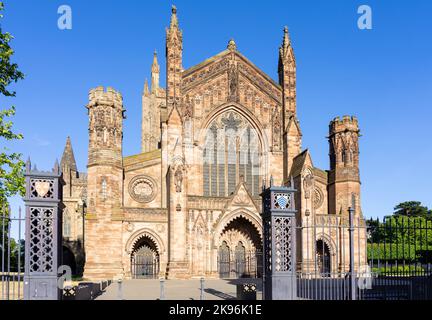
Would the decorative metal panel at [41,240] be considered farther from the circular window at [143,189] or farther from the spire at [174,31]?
the spire at [174,31]

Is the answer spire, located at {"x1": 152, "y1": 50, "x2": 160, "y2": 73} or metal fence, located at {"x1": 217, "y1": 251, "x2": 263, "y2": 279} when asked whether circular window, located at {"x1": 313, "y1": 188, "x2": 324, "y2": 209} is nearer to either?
metal fence, located at {"x1": 217, "y1": 251, "x2": 263, "y2": 279}

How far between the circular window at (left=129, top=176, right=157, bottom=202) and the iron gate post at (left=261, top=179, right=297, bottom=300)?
72.3 feet

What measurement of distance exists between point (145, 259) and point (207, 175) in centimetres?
790

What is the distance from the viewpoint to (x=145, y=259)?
3544 cm

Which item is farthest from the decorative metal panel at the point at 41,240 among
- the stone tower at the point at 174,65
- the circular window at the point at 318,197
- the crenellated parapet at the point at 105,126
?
the circular window at the point at 318,197

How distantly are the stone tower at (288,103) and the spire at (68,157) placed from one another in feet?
122

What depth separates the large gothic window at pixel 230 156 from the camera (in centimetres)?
3844

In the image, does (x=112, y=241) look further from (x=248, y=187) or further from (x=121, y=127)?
(x=248, y=187)

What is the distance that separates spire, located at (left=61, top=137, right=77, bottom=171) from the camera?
67.7 m

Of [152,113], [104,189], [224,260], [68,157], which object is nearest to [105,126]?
[104,189]

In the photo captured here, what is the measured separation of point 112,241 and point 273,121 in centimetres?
1591

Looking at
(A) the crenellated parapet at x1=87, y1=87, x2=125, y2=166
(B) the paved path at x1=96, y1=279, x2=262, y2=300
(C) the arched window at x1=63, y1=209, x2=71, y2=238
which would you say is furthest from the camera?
(C) the arched window at x1=63, y1=209, x2=71, y2=238

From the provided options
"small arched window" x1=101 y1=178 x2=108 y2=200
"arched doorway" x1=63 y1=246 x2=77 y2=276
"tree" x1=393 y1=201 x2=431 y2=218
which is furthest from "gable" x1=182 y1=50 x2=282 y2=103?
"tree" x1=393 y1=201 x2=431 y2=218
